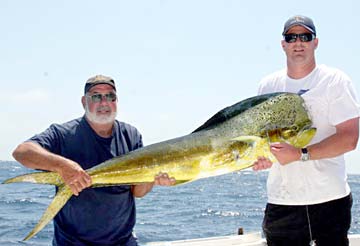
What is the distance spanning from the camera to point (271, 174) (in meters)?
3.35

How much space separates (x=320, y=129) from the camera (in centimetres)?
317

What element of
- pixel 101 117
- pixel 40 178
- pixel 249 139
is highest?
pixel 101 117

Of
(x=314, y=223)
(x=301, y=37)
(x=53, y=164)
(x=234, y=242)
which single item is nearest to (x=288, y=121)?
(x=301, y=37)

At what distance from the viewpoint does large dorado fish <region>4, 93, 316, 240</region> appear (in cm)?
290

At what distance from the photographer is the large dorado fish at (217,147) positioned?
2904 millimetres

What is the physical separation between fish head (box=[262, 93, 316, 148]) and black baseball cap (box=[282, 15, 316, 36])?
1.42ft

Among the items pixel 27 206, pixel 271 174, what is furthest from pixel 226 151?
pixel 27 206

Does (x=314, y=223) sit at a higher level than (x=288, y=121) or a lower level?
lower

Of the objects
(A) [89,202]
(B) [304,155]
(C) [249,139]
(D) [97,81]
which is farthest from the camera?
(D) [97,81]

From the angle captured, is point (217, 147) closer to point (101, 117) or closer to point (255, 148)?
point (255, 148)

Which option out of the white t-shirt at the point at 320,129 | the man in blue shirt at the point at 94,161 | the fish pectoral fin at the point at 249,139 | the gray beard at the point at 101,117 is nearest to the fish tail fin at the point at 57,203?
the man in blue shirt at the point at 94,161

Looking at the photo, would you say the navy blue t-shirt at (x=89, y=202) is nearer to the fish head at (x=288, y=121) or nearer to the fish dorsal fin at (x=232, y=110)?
the fish dorsal fin at (x=232, y=110)

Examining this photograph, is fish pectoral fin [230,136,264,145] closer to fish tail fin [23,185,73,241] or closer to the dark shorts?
the dark shorts

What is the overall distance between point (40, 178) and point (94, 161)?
58 cm
